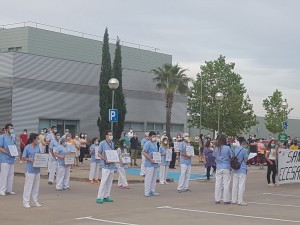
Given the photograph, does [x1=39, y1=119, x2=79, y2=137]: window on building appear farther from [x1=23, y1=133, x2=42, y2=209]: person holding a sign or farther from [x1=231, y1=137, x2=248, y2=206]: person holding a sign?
[x1=231, y1=137, x2=248, y2=206]: person holding a sign

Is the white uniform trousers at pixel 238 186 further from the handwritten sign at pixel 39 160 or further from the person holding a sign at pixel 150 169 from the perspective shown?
the handwritten sign at pixel 39 160

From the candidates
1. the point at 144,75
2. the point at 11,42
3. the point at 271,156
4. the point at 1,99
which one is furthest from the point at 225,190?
the point at 11,42

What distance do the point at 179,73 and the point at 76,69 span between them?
39.4 feet

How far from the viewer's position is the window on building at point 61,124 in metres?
39.1

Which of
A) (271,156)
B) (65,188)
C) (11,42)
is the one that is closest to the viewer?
(65,188)

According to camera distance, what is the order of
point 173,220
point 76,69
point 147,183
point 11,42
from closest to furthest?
point 173,220 → point 147,183 → point 76,69 → point 11,42

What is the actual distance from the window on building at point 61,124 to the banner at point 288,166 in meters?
21.6

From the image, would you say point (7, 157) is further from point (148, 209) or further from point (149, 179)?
point (148, 209)

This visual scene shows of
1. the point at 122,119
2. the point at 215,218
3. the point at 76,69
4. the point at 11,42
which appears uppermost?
the point at 11,42

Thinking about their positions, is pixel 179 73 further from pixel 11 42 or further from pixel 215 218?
pixel 215 218

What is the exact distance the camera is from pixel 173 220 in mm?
11555

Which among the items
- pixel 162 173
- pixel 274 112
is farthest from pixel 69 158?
pixel 274 112

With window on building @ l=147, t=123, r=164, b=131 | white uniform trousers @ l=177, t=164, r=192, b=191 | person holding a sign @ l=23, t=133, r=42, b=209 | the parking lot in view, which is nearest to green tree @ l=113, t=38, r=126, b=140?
window on building @ l=147, t=123, r=164, b=131

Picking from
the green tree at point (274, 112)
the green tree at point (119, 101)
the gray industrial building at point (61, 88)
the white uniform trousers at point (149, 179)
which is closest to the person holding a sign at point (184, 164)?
the white uniform trousers at point (149, 179)
